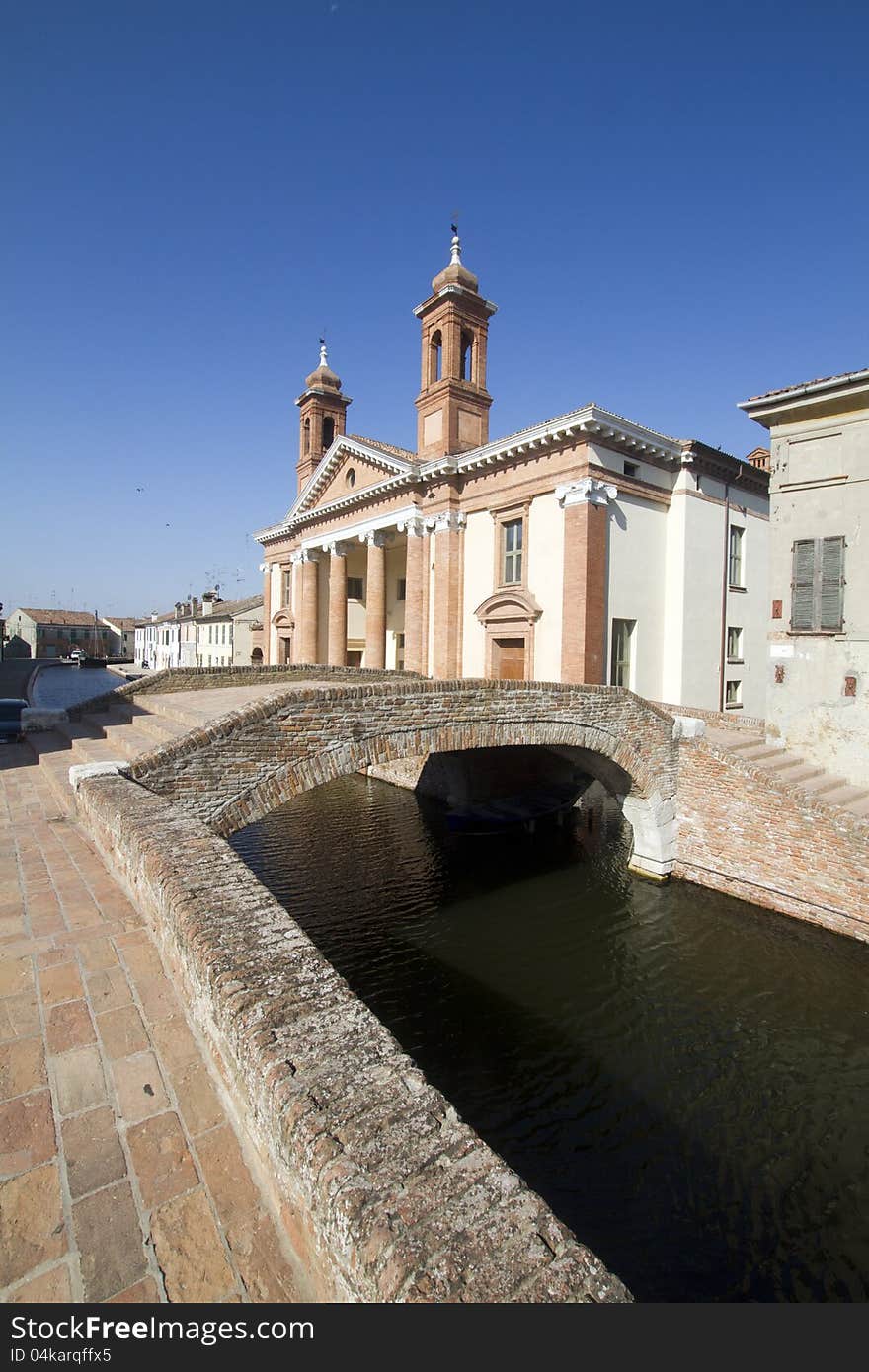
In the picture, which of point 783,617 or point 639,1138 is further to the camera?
point 783,617

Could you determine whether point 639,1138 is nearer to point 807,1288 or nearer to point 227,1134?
point 807,1288

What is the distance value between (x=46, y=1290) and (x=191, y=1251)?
0.39m

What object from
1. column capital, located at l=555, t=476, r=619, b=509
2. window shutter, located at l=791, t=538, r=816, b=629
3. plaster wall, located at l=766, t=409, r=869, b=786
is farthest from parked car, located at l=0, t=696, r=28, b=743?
window shutter, located at l=791, t=538, r=816, b=629

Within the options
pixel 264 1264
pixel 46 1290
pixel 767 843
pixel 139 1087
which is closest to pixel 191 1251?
pixel 264 1264

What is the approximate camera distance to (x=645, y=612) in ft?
57.4

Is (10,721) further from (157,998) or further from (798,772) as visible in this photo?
(798,772)

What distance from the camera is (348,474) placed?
24.4 meters

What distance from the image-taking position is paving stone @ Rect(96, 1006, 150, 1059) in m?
2.79

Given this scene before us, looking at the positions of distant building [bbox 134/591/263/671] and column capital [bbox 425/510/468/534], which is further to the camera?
distant building [bbox 134/591/263/671]

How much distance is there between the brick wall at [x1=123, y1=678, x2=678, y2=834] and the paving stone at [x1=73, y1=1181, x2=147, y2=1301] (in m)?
4.88

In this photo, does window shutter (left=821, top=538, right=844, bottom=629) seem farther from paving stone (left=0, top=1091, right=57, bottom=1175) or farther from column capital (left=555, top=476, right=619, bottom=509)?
paving stone (left=0, top=1091, right=57, bottom=1175)

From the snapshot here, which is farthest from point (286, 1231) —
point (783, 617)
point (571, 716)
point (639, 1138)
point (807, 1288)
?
point (783, 617)

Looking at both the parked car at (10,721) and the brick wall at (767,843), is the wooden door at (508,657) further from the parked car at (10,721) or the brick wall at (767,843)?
the parked car at (10,721)

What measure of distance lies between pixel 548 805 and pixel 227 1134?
50.6 ft
